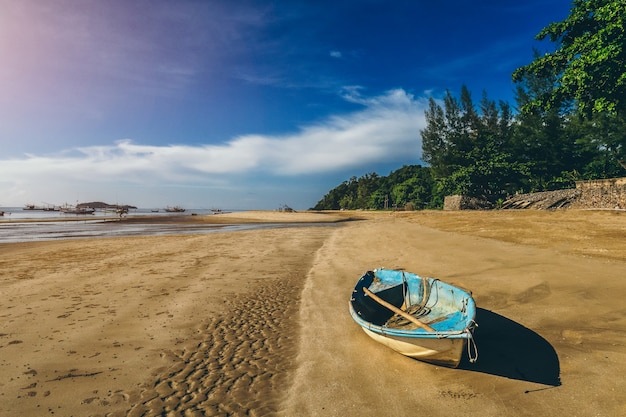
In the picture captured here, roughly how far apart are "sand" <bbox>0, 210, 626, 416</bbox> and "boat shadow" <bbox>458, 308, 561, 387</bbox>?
0.12 feet

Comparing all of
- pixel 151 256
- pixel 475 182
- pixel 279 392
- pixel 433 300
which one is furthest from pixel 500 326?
pixel 475 182

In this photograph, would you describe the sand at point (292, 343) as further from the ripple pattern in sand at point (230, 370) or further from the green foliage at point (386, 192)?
the green foliage at point (386, 192)

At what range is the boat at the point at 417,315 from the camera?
4.98 meters

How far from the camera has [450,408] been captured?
467cm

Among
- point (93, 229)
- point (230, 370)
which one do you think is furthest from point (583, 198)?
point (93, 229)

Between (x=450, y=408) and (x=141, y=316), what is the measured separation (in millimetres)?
7967

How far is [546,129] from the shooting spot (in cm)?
3900

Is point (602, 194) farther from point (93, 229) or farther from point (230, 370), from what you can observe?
point (93, 229)

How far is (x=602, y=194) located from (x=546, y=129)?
17.7 metres

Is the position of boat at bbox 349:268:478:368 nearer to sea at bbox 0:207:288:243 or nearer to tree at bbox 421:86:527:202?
sea at bbox 0:207:288:243

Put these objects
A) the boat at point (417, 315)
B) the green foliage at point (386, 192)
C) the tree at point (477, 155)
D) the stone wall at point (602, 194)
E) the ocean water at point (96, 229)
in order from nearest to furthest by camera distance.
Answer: the boat at point (417, 315), the stone wall at point (602, 194), the ocean water at point (96, 229), the tree at point (477, 155), the green foliage at point (386, 192)

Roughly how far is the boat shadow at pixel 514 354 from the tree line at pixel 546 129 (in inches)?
541

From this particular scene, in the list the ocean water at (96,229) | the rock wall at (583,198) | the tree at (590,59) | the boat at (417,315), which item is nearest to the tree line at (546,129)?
the tree at (590,59)

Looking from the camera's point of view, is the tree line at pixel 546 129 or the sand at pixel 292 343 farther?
the tree line at pixel 546 129
